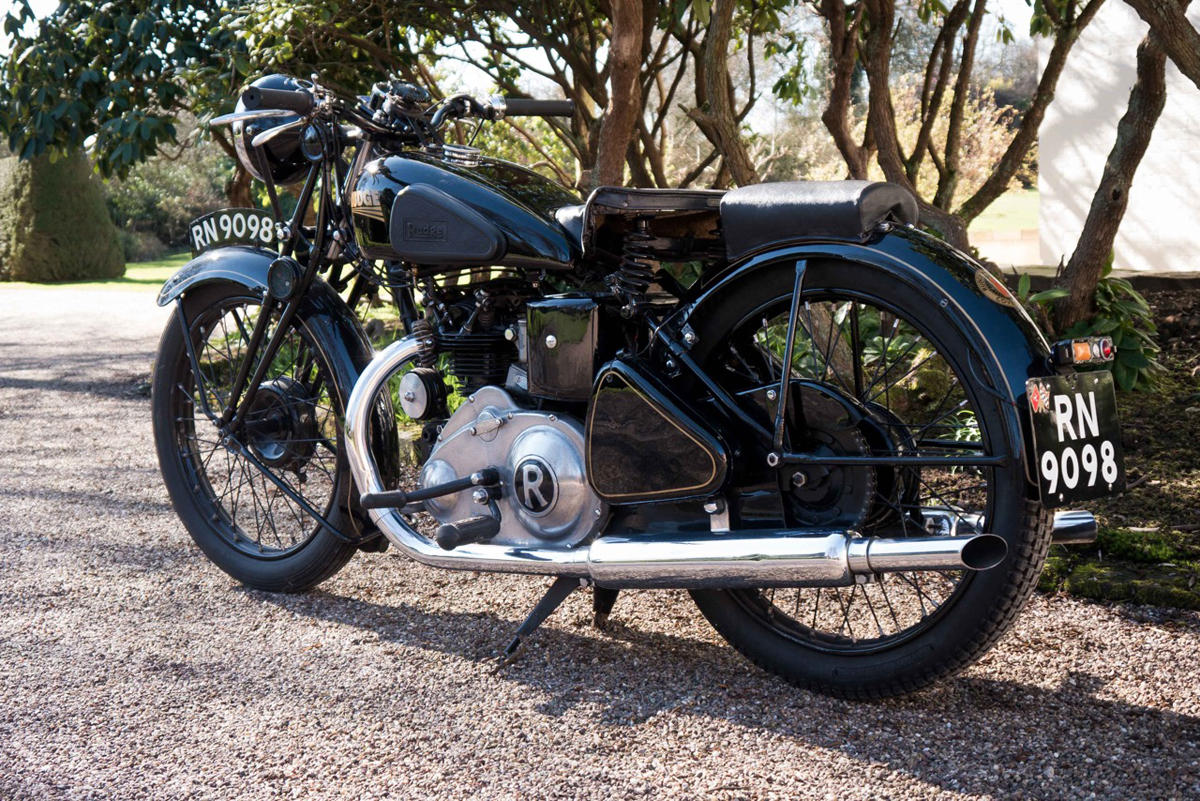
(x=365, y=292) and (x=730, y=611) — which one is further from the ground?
(x=365, y=292)

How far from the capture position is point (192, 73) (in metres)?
6.59

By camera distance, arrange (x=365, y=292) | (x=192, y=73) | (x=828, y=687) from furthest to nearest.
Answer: (x=192, y=73) → (x=365, y=292) → (x=828, y=687)

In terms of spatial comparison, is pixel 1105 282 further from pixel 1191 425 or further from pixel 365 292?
pixel 365 292

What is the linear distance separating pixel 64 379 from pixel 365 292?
569 centimetres

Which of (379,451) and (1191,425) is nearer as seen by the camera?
(379,451)

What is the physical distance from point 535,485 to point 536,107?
1223mm

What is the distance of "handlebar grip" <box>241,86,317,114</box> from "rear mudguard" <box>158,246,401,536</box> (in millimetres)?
493

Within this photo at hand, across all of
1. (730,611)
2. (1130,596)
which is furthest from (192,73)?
(1130,596)

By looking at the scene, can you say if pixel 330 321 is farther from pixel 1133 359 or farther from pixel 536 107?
pixel 1133 359

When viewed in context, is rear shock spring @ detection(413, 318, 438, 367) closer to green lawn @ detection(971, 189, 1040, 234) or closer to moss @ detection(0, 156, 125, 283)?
green lawn @ detection(971, 189, 1040, 234)

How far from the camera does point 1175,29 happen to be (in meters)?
3.53

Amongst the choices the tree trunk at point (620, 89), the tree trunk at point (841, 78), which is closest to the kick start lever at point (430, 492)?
the tree trunk at point (620, 89)

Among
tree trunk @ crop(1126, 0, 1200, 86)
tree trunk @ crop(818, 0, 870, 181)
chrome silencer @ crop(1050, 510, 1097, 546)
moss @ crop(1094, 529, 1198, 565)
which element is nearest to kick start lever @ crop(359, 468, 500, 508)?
chrome silencer @ crop(1050, 510, 1097, 546)

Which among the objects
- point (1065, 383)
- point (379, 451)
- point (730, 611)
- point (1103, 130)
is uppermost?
point (1103, 130)
